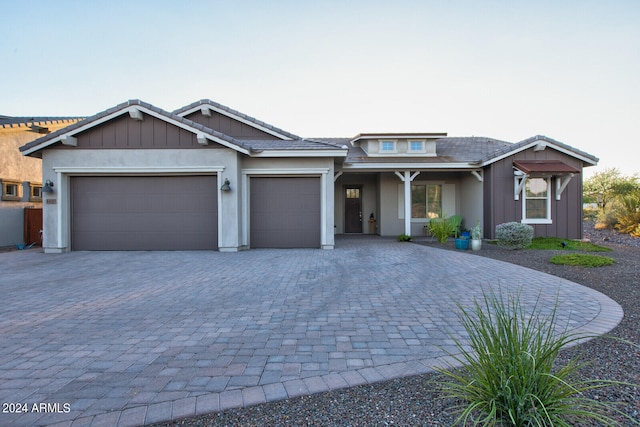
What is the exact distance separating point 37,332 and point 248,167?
7860 millimetres

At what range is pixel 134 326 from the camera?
4082mm

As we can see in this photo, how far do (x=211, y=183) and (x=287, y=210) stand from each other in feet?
8.48

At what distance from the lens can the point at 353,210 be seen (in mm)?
17281

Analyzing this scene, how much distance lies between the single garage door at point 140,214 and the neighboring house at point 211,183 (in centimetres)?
3

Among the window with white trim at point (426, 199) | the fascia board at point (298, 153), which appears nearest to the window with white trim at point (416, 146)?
the window with white trim at point (426, 199)

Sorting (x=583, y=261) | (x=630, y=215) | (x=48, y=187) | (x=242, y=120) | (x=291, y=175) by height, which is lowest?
(x=583, y=261)

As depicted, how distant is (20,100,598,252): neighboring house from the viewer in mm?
10508

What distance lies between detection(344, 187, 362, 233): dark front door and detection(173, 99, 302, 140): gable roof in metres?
5.28

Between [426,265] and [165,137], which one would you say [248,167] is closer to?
[165,137]

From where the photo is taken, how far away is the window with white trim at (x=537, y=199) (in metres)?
13.0

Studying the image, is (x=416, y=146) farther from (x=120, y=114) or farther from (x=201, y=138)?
(x=120, y=114)

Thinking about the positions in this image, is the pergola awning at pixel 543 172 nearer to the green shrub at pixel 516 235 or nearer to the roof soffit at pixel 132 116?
the green shrub at pixel 516 235

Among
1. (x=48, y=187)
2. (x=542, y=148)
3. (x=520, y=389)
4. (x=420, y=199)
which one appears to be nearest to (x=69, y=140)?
(x=48, y=187)

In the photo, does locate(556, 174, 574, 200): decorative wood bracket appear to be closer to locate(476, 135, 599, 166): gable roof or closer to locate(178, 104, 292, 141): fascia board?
locate(476, 135, 599, 166): gable roof
